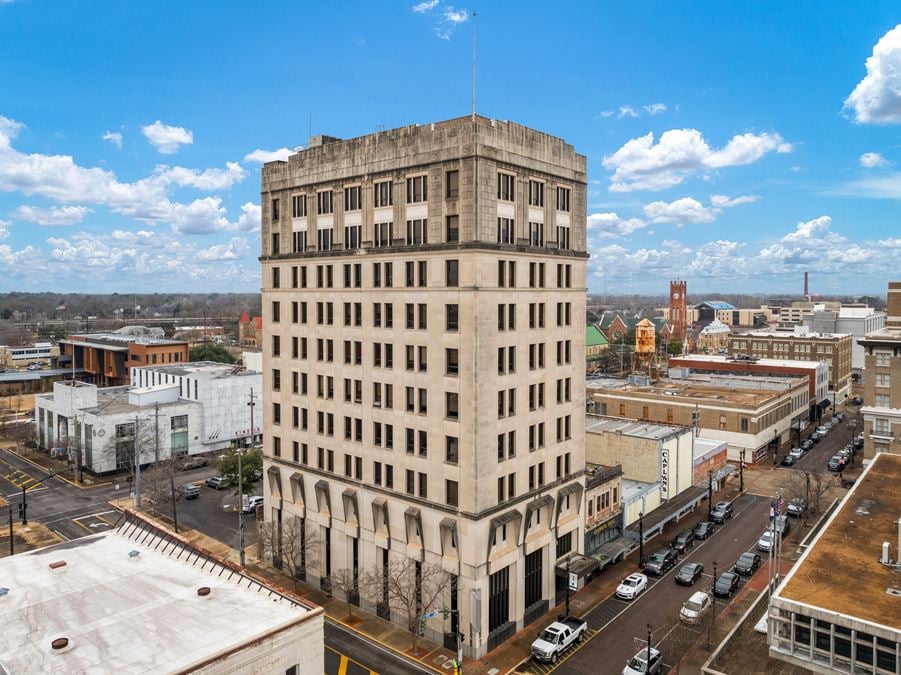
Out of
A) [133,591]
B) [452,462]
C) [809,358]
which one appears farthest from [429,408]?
[809,358]

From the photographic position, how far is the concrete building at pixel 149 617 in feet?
95.6

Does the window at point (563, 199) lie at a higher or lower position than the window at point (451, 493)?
higher

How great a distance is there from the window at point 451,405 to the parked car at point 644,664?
776 inches

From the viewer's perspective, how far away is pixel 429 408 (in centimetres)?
4734

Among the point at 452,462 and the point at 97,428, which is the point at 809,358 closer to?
the point at 452,462

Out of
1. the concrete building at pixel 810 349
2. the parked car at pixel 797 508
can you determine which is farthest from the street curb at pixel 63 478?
the concrete building at pixel 810 349

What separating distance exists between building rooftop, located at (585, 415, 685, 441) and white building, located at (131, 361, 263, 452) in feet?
174

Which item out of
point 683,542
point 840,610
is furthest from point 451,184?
point 683,542

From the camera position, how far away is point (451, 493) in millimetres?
45938

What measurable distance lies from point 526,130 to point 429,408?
2208 cm

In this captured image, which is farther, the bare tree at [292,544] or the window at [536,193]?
the bare tree at [292,544]

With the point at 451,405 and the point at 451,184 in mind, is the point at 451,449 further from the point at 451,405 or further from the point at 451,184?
the point at 451,184

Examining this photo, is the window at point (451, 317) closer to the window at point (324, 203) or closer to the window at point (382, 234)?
the window at point (382, 234)

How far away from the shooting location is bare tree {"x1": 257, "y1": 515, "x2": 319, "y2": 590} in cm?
5572
